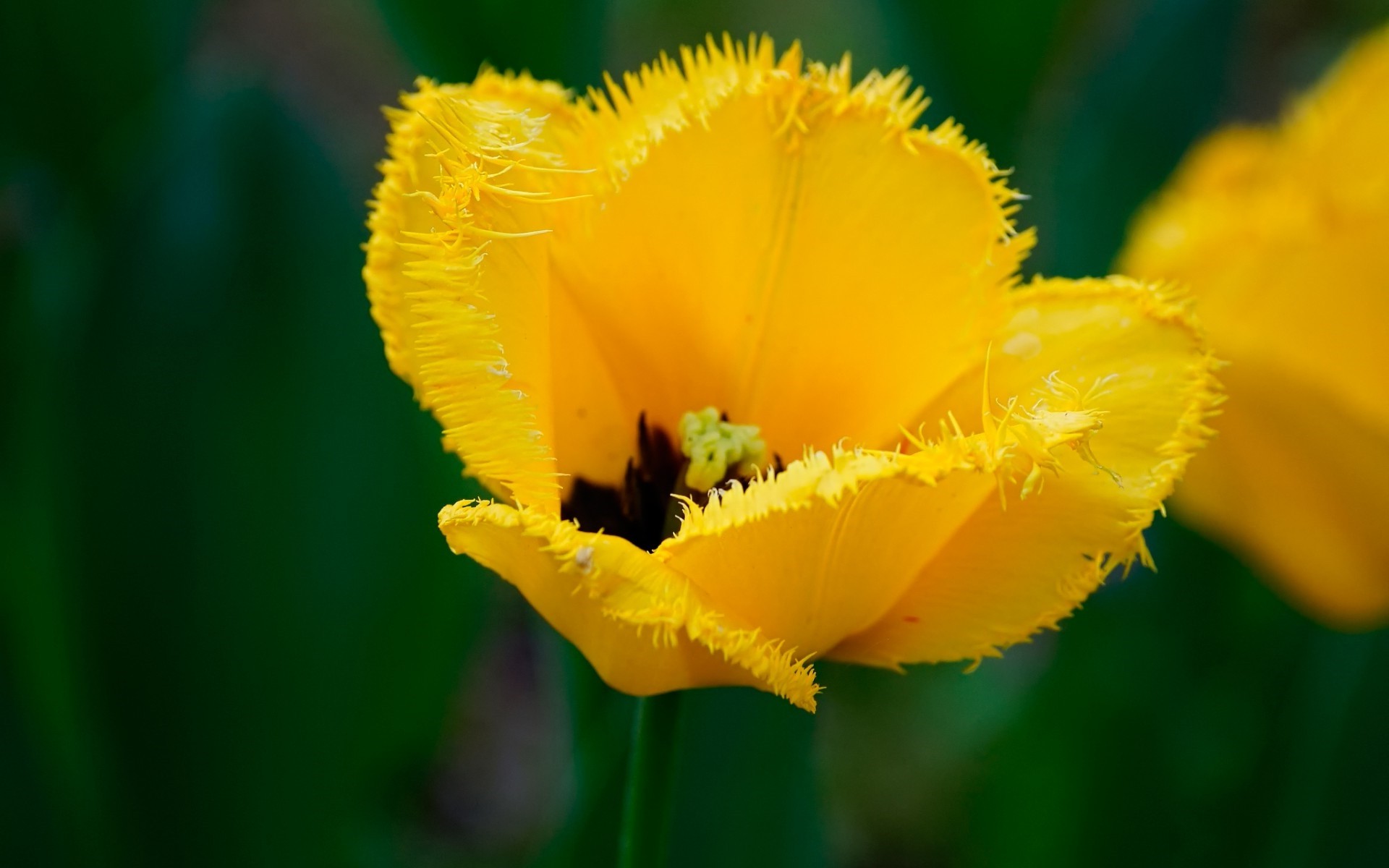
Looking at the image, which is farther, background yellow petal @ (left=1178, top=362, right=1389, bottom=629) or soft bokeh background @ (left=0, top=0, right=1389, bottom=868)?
soft bokeh background @ (left=0, top=0, right=1389, bottom=868)

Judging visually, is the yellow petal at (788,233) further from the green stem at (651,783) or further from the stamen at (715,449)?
the green stem at (651,783)

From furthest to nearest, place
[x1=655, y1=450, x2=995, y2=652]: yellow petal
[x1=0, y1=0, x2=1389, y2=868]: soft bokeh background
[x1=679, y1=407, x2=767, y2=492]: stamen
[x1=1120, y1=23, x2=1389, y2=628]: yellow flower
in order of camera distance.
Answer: [x1=0, y1=0, x2=1389, y2=868]: soft bokeh background < [x1=1120, y1=23, x2=1389, y2=628]: yellow flower < [x1=679, y1=407, x2=767, y2=492]: stamen < [x1=655, y1=450, x2=995, y2=652]: yellow petal

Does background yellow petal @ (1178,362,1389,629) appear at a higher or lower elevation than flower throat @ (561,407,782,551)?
higher

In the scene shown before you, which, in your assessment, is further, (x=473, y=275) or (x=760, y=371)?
(x=760, y=371)

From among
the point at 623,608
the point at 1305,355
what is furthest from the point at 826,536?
the point at 1305,355

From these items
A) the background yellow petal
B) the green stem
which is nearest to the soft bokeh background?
the background yellow petal

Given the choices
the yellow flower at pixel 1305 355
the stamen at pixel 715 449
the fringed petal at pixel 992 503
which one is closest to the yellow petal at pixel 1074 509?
the fringed petal at pixel 992 503

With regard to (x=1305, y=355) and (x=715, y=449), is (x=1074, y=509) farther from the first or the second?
(x=1305, y=355)

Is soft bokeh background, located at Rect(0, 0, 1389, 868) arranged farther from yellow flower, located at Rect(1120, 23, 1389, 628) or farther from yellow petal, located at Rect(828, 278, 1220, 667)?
yellow petal, located at Rect(828, 278, 1220, 667)
